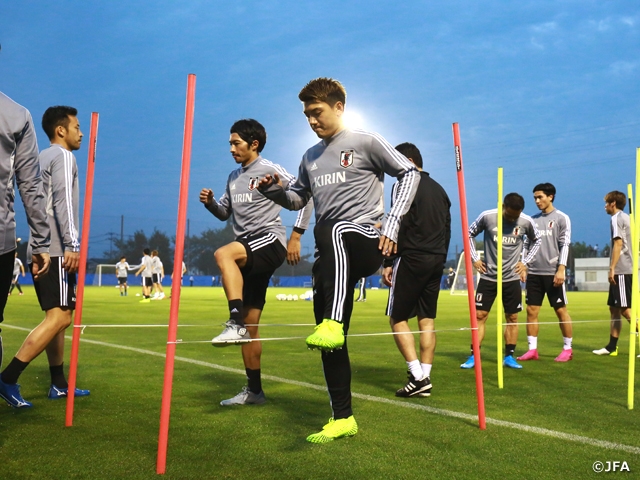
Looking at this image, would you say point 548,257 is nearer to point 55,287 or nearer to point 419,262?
point 419,262

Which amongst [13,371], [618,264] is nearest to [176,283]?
[13,371]

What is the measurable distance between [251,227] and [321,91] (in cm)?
166

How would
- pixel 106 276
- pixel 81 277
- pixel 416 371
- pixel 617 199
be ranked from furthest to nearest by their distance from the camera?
pixel 106 276
pixel 617 199
pixel 416 371
pixel 81 277

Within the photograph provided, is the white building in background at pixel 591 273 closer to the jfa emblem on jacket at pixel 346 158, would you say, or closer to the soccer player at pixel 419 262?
the soccer player at pixel 419 262

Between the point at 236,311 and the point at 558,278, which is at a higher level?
the point at 558,278

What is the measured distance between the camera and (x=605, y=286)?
3027 inches

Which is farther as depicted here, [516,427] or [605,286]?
[605,286]

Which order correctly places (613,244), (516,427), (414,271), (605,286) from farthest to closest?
(605,286) → (613,244) → (414,271) → (516,427)

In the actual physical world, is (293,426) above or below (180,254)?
below

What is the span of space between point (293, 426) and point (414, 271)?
2265mm

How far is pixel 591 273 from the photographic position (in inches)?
3260

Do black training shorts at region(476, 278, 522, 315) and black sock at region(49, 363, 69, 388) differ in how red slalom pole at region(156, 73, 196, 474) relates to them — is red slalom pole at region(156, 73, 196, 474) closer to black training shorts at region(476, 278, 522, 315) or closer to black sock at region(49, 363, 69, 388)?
black sock at region(49, 363, 69, 388)

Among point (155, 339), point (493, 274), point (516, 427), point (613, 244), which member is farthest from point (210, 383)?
point (613, 244)

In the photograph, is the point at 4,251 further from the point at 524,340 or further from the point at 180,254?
the point at 524,340
